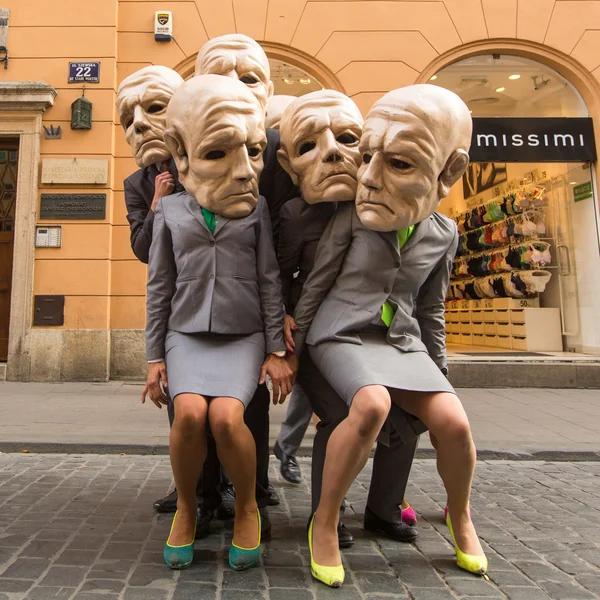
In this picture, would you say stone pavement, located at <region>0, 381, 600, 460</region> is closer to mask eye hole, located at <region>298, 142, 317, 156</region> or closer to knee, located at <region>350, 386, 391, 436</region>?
knee, located at <region>350, 386, 391, 436</region>

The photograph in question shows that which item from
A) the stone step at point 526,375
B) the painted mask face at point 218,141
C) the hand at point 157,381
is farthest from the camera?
the stone step at point 526,375

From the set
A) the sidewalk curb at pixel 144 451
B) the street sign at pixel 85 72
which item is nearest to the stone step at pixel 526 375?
the sidewalk curb at pixel 144 451

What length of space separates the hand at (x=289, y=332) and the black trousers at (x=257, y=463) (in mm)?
399

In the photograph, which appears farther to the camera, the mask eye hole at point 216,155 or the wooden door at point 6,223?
the wooden door at point 6,223

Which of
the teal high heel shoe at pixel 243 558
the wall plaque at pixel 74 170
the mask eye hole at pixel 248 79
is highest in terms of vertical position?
the wall plaque at pixel 74 170

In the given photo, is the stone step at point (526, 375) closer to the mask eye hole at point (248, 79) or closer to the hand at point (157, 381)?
the mask eye hole at point (248, 79)

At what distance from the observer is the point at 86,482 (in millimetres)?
3793

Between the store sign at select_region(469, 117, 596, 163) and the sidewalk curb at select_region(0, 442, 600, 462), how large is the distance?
17.5 feet

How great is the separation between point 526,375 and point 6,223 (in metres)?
7.81

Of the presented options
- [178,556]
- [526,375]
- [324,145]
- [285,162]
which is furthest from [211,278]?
[526,375]

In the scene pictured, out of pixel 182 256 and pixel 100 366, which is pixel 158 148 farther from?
pixel 100 366

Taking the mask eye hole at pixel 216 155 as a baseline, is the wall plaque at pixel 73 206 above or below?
A: above

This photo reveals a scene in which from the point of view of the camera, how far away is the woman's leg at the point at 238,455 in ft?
7.63

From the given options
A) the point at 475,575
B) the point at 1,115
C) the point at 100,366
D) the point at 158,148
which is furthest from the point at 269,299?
the point at 1,115
